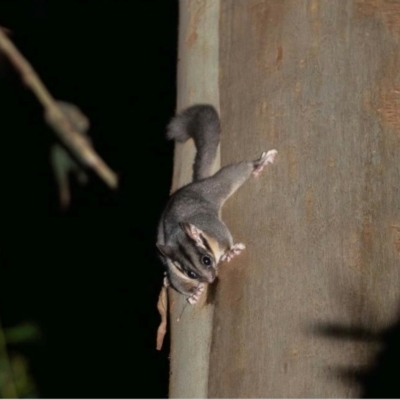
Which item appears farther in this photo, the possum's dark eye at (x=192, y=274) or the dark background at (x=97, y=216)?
the dark background at (x=97, y=216)

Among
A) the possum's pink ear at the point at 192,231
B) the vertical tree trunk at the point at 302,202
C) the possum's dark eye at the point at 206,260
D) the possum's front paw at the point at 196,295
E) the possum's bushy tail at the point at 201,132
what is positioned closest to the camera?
the vertical tree trunk at the point at 302,202

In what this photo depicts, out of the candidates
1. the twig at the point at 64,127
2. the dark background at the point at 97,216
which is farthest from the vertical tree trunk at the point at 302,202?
the dark background at the point at 97,216

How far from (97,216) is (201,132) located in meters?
3.28

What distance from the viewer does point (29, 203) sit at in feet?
18.8

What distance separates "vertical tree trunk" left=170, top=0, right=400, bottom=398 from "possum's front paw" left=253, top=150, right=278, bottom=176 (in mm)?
27

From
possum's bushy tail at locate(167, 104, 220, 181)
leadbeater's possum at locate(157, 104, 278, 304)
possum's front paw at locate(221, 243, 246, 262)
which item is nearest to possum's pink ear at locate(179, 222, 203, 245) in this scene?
leadbeater's possum at locate(157, 104, 278, 304)

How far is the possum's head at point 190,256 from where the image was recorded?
301 cm

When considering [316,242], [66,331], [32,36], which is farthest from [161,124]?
[316,242]

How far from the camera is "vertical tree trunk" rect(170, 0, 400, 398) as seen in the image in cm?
183

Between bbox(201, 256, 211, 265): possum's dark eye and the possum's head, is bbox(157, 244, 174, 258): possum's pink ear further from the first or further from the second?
bbox(201, 256, 211, 265): possum's dark eye

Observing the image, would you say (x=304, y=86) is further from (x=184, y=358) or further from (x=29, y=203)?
(x=29, y=203)

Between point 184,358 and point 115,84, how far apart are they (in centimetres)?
384

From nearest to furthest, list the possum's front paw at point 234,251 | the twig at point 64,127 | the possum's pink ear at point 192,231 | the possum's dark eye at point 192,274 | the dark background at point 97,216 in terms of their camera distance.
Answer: the twig at point 64,127
the possum's front paw at point 234,251
the possum's dark eye at point 192,274
the possum's pink ear at point 192,231
the dark background at point 97,216

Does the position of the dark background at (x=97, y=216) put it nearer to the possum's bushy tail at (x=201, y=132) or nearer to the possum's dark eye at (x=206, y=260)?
the possum's dark eye at (x=206, y=260)
